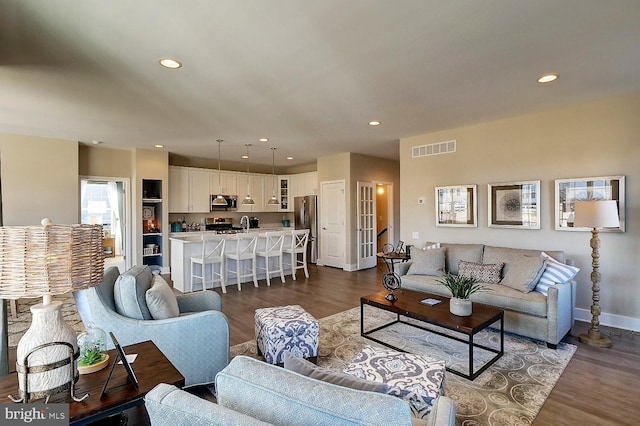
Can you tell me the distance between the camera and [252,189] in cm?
890

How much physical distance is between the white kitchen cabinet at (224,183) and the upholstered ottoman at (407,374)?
22.8 feet

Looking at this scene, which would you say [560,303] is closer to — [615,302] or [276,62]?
[615,302]

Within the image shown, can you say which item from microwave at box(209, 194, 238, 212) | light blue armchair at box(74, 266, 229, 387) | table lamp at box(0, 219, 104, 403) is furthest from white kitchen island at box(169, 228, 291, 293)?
table lamp at box(0, 219, 104, 403)

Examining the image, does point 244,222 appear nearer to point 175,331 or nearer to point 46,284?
point 175,331

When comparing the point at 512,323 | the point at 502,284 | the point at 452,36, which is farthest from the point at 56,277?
the point at 502,284

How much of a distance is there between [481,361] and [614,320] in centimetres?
226

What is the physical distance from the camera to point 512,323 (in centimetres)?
342

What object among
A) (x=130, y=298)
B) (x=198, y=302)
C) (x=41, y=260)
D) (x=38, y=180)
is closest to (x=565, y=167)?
(x=198, y=302)

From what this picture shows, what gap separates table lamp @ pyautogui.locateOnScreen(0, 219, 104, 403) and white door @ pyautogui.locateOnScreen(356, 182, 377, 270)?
648cm

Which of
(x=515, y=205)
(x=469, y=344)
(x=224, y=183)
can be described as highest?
(x=224, y=183)

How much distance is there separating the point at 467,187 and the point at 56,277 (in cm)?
514

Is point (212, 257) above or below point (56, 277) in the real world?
below

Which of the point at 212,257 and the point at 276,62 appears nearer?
the point at 276,62

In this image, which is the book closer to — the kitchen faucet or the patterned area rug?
the patterned area rug
